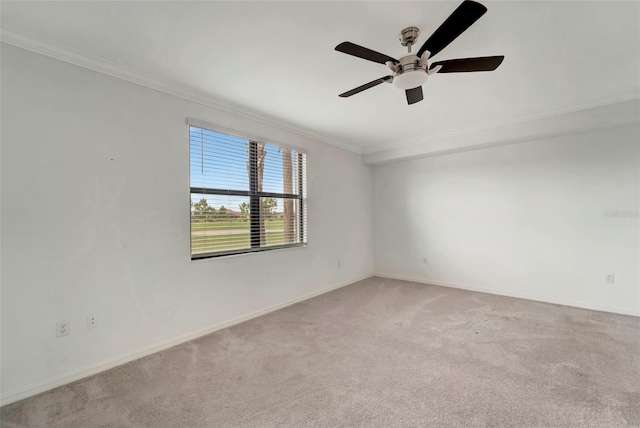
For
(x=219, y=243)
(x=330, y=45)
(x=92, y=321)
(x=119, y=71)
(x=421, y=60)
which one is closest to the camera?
(x=421, y=60)

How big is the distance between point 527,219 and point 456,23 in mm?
3402

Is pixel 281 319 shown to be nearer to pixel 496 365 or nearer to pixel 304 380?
pixel 304 380

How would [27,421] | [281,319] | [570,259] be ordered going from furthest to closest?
[570,259]
[281,319]
[27,421]

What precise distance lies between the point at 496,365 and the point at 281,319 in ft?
6.85

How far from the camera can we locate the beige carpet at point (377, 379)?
5.45 ft

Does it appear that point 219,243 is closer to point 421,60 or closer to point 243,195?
point 243,195

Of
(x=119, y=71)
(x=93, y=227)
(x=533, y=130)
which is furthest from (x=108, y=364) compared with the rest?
(x=533, y=130)

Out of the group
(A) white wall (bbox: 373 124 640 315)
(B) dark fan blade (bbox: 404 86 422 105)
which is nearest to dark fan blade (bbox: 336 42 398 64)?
(B) dark fan blade (bbox: 404 86 422 105)

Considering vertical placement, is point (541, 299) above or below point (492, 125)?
below

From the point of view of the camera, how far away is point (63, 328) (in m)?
2.03

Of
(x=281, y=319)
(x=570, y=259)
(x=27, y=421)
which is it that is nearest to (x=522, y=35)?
(x=570, y=259)

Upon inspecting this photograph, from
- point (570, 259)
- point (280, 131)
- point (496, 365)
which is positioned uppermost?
point (280, 131)

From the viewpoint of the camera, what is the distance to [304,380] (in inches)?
79.9

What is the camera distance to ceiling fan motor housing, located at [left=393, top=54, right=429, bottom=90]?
182 centimetres
